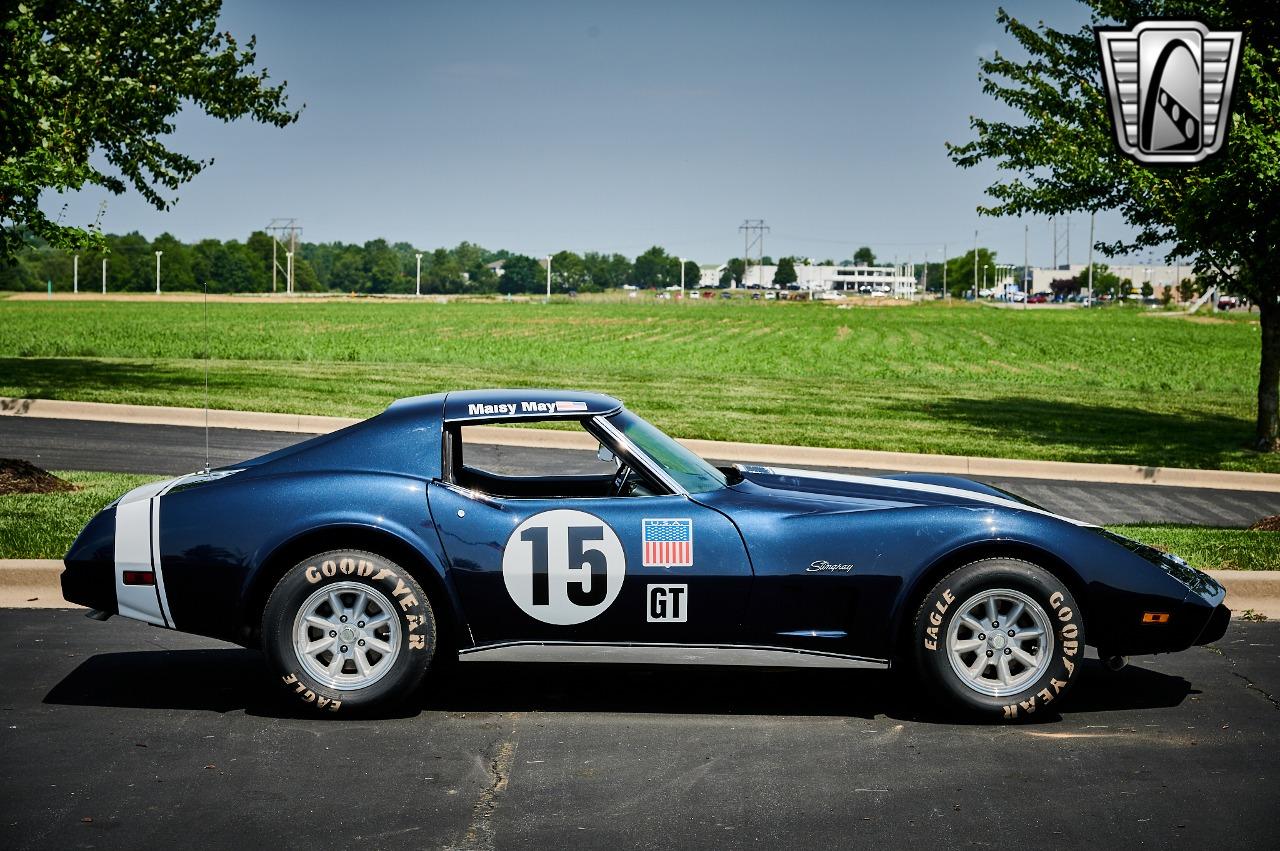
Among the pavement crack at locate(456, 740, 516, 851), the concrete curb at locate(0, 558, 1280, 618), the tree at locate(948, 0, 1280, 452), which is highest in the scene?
the tree at locate(948, 0, 1280, 452)

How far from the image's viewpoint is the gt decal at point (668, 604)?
5492mm

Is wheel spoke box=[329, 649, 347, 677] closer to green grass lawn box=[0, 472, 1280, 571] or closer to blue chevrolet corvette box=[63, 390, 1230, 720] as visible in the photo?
blue chevrolet corvette box=[63, 390, 1230, 720]

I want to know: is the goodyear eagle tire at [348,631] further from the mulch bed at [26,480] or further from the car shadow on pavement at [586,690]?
the mulch bed at [26,480]

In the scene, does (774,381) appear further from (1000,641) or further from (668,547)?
(668,547)

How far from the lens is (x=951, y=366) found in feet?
119

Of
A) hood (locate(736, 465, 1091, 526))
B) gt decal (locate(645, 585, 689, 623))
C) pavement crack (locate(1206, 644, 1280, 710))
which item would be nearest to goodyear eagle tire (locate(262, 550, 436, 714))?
gt decal (locate(645, 585, 689, 623))

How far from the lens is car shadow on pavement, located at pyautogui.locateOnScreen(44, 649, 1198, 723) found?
5816 millimetres

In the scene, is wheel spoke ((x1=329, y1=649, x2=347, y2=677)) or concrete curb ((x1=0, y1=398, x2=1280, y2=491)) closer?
wheel spoke ((x1=329, y1=649, x2=347, y2=677))

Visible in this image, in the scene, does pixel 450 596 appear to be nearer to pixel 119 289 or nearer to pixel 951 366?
pixel 951 366

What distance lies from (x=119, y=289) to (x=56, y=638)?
165460 millimetres

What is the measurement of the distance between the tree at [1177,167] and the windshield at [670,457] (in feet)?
30.4

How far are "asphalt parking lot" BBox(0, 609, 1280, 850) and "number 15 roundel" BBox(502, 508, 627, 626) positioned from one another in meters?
0.50
